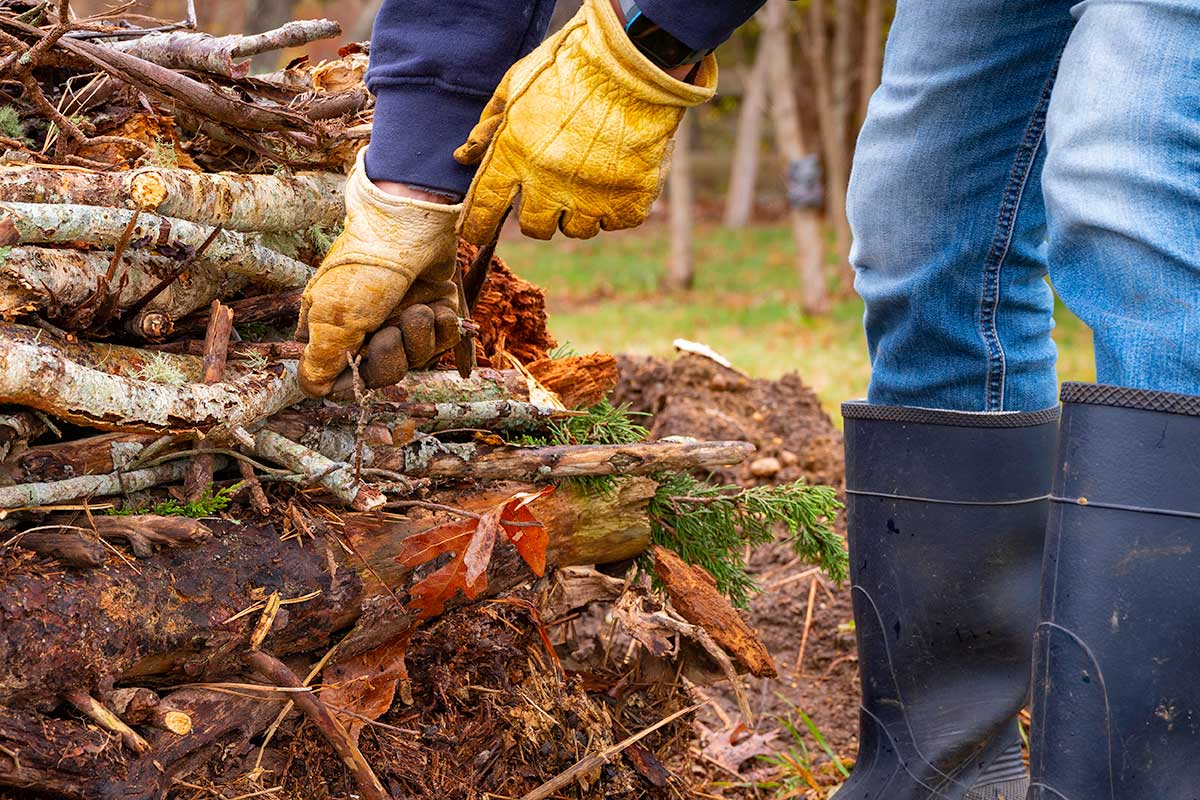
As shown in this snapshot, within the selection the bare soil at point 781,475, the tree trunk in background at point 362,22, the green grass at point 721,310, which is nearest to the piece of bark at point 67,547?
the bare soil at point 781,475

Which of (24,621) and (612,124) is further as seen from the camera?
(612,124)

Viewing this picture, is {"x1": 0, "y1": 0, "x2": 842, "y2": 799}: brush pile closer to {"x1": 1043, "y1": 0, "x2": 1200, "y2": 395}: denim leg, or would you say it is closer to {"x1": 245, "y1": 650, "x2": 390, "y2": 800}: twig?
{"x1": 245, "y1": 650, "x2": 390, "y2": 800}: twig

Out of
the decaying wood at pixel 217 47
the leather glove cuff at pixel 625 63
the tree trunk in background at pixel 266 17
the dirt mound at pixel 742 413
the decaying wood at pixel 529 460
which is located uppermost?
the leather glove cuff at pixel 625 63

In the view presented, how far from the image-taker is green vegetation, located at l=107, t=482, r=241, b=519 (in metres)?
1.67

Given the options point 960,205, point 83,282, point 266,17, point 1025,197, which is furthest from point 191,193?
point 266,17

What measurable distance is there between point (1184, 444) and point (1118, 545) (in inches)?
5.7

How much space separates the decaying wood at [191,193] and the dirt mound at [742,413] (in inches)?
70.1

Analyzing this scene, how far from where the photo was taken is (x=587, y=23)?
1.62 metres

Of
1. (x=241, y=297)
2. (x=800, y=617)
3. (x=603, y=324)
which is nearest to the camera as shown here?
(x=241, y=297)

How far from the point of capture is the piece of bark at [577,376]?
2424 mm

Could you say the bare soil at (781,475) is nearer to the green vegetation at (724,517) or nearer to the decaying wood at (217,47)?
the green vegetation at (724,517)

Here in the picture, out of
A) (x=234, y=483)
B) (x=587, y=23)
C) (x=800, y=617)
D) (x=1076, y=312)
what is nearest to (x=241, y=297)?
(x=234, y=483)

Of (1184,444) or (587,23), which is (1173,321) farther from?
(587,23)

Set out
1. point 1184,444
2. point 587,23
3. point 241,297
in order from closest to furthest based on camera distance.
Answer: point 1184,444 → point 587,23 → point 241,297
